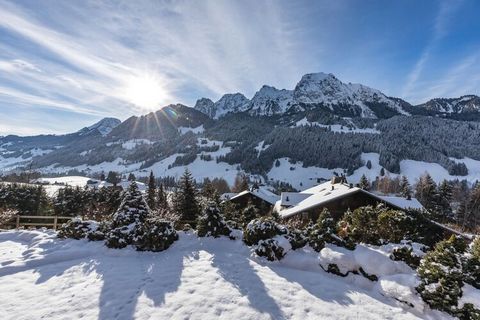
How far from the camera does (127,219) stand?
50.4 ft

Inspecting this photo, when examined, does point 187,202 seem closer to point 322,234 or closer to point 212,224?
point 212,224

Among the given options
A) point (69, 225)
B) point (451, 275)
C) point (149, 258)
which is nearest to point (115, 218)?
point (69, 225)

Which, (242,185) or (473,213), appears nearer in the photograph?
(473,213)

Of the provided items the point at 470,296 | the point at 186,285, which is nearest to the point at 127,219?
the point at 186,285

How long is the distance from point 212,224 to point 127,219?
439 cm

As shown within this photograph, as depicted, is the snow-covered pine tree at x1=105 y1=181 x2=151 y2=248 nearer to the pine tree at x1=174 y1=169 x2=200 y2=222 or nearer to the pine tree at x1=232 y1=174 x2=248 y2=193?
the pine tree at x1=174 y1=169 x2=200 y2=222

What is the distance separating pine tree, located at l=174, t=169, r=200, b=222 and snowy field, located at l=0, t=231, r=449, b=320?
21434mm

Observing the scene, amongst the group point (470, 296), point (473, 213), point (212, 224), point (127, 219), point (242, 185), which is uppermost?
point (127, 219)

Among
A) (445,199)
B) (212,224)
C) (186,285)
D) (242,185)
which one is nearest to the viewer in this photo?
(186,285)

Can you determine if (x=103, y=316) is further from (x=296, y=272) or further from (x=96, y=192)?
(x=96, y=192)

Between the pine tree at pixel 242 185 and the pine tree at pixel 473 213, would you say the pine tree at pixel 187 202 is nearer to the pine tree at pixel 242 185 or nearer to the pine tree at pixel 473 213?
the pine tree at pixel 242 185

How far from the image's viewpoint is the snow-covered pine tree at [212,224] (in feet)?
53.2

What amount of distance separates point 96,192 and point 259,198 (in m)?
34.1

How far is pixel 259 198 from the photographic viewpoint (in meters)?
51.8
